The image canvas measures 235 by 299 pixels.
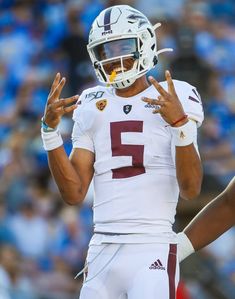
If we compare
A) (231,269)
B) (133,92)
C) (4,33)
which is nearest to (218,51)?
(4,33)

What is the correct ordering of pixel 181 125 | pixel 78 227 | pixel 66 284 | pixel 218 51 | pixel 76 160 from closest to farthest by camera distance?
pixel 181 125
pixel 76 160
pixel 66 284
pixel 78 227
pixel 218 51

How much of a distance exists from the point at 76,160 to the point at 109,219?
15.2 inches

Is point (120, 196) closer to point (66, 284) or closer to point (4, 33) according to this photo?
point (66, 284)

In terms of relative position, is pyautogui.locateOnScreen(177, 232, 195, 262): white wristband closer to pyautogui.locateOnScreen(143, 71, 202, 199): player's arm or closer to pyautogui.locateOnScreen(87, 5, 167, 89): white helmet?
Answer: pyautogui.locateOnScreen(143, 71, 202, 199): player's arm

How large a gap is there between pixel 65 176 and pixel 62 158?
10 centimetres

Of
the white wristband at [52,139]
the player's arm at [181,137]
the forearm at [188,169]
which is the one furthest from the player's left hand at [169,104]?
the white wristband at [52,139]

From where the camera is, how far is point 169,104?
4.84m

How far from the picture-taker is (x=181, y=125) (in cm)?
489

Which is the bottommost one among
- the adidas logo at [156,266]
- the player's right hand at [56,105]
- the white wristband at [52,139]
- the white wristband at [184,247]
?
the white wristband at [184,247]

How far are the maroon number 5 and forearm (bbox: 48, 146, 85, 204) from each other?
201mm

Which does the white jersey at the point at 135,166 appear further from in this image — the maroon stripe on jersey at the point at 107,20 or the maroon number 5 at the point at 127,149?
the maroon stripe on jersey at the point at 107,20

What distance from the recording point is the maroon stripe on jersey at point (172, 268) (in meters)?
5.00

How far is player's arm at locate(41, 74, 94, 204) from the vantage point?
16.5 feet

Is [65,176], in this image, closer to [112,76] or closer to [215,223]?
[112,76]
